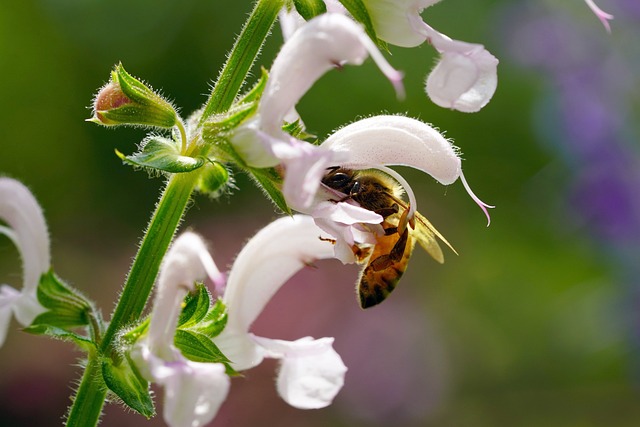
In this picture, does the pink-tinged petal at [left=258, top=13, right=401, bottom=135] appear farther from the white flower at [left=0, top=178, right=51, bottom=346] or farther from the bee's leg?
the white flower at [left=0, top=178, right=51, bottom=346]

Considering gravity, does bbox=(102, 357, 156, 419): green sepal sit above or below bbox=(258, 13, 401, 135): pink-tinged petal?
below

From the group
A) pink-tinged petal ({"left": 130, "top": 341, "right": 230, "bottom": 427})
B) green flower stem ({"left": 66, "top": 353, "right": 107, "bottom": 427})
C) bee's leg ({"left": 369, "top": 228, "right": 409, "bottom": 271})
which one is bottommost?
green flower stem ({"left": 66, "top": 353, "right": 107, "bottom": 427})

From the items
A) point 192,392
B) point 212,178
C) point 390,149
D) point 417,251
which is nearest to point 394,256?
point 390,149

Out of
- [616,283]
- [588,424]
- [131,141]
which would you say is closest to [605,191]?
[616,283]

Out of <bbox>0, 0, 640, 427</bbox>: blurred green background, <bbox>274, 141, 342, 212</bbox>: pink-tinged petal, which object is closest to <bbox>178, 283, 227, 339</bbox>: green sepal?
<bbox>274, 141, 342, 212</bbox>: pink-tinged petal

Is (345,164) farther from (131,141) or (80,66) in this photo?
(80,66)

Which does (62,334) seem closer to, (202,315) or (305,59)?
(202,315)

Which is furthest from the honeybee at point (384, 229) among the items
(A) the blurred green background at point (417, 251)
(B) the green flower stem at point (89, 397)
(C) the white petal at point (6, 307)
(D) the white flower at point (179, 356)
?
(A) the blurred green background at point (417, 251)
